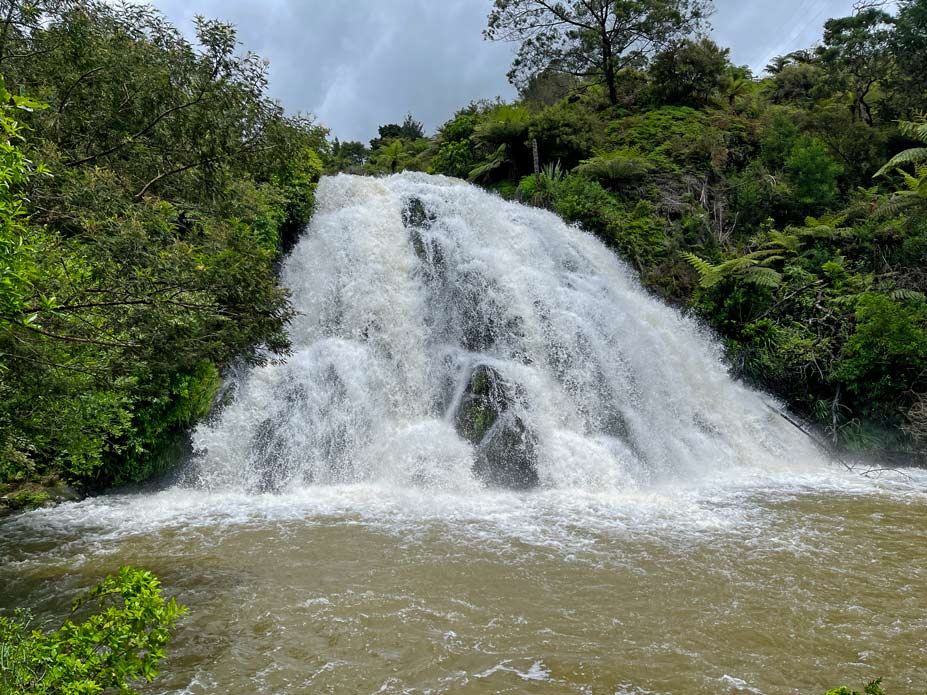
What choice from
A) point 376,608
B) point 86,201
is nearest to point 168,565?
point 376,608

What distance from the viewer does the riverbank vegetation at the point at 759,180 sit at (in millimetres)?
12716

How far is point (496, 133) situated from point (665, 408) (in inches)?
527

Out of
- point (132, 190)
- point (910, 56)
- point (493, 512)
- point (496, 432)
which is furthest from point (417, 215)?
point (910, 56)

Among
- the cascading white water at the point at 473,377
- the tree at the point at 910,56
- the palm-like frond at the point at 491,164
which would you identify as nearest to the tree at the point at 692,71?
the tree at the point at 910,56

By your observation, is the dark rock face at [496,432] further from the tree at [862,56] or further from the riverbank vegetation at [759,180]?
the tree at [862,56]

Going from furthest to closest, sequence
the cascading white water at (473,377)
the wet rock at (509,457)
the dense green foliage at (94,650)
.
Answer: the cascading white water at (473,377) → the wet rock at (509,457) → the dense green foliage at (94,650)

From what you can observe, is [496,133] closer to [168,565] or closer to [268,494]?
[268,494]

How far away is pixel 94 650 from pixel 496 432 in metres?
8.29

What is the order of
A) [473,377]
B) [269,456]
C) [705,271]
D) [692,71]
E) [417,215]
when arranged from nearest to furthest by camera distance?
[269,456]
[473,377]
[705,271]
[417,215]
[692,71]

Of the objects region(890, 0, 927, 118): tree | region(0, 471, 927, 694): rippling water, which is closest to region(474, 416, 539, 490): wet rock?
region(0, 471, 927, 694): rippling water

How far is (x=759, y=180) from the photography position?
18094 mm

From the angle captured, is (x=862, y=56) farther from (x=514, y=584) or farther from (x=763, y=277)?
(x=514, y=584)

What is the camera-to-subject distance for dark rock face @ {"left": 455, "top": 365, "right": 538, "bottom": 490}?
997 cm

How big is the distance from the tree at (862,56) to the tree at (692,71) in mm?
4093
